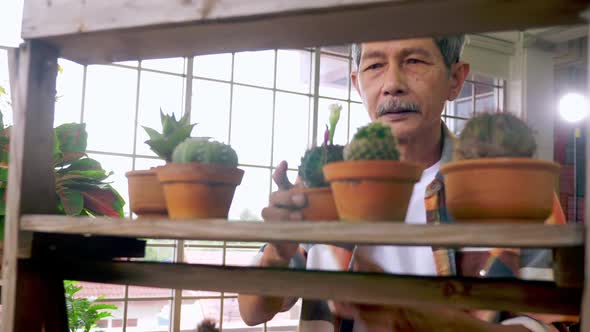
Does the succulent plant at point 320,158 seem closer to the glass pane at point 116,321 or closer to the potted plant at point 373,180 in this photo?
the potted plant at point 373,180

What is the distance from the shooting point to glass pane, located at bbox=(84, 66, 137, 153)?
400 centimetres

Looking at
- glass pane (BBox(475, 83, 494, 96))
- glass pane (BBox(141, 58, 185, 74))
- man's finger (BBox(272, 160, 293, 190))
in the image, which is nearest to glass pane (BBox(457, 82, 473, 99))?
glass pane (BBox(475, 83, 494, 96))

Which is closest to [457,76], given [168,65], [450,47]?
[450,47]

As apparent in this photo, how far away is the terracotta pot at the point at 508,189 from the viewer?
0.71 metres

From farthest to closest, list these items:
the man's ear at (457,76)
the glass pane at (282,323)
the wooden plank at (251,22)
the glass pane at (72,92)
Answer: the glass pane at (282,323) < the glass pane at (72,92) < the man's ear at (457,76) < the wooden plank at (251,22)

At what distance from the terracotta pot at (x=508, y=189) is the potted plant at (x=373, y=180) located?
8 cm

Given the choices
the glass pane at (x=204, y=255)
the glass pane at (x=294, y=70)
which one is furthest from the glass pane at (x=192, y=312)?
the glass pane at (x=294, y=70)

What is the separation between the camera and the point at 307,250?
5.08 ft

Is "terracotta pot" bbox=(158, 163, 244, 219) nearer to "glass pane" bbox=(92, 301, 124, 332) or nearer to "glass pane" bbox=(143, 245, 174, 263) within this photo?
"glass pane" bbox=(92, 301, 124, 332)

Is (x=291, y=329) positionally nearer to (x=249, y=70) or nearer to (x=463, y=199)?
(x=249, y=70)

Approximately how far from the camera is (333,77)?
5.34m

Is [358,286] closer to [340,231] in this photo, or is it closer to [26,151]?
[340,231]

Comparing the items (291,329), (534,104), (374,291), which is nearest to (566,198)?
(534,104)

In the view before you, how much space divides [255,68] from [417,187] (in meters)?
3.56
